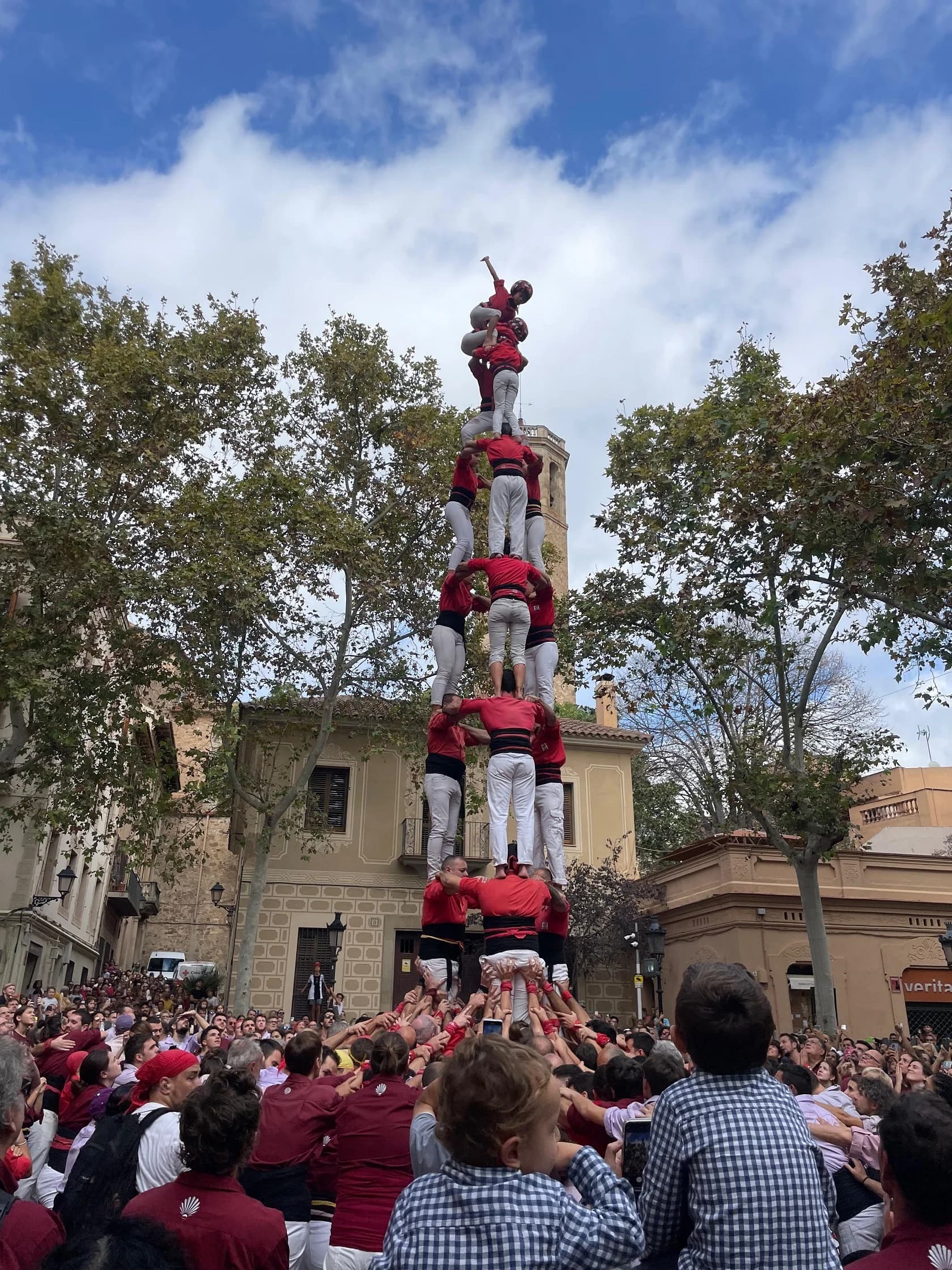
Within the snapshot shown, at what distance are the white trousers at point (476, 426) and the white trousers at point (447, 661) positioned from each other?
255 centimetres

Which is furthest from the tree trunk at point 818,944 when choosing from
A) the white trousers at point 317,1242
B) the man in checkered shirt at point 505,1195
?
the man in checkered shirt at point 505,1195

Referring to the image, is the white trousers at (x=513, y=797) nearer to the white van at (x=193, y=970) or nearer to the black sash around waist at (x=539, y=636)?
the black sash around waist at (x=539, y=636)

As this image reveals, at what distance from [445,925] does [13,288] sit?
1493 centimetres

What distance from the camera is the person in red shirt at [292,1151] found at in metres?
4.17

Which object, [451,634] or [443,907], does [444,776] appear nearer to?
[443,907]

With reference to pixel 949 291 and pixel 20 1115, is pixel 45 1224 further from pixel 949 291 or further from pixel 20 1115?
pixel 949 291

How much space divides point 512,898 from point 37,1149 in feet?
19.3

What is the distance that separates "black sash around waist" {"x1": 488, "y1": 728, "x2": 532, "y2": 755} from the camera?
10.6 meters

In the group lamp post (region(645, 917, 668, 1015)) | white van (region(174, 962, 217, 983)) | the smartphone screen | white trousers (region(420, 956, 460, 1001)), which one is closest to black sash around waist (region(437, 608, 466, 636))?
white trousers (region(420, 956, 460, 1001))

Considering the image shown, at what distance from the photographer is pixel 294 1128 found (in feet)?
13.7

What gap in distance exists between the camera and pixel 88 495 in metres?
17.9

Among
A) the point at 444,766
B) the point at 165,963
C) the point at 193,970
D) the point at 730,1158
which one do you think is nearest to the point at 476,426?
the point at 444,766

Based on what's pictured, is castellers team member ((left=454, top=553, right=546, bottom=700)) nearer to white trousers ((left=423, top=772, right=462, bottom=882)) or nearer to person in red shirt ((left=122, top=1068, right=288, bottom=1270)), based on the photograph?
white trousers ((left=423, top=772, right=462, bottom=882))

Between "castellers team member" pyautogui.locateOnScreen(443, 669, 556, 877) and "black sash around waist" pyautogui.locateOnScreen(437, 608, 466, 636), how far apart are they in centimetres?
136
